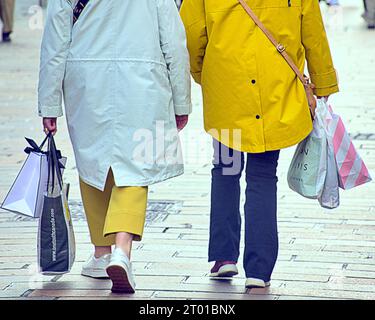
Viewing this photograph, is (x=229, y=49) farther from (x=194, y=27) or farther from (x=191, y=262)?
(x=191, y=262)

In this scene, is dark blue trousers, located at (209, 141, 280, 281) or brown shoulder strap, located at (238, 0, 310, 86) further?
dark blue trousers, located at (209, 141, 280, 281)

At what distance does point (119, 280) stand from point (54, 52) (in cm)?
107

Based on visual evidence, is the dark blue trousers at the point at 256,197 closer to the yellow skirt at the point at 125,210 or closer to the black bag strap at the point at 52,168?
the yellow skirt at the point at 125,210

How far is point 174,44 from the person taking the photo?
5.47 metres

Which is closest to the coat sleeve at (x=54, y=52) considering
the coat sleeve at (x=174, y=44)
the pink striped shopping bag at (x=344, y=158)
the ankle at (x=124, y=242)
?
the coat sleeve at (x=174, y=44)

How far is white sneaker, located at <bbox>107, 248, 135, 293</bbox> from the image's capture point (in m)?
5.26

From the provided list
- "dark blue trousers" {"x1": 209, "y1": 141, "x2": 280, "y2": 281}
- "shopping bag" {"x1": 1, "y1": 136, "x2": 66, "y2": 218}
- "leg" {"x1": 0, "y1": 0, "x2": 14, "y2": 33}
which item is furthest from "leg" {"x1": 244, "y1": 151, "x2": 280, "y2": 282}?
"leg" {"x1": 0, "y1": 0, "x2": 14, "y2": 33}

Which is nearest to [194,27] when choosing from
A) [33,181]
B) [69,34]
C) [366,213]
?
[69,34]

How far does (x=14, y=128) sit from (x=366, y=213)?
13.8 feet

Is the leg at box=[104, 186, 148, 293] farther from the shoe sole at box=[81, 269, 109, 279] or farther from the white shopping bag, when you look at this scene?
the white shopping bag

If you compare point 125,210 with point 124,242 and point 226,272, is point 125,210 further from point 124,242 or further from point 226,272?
point 226,272

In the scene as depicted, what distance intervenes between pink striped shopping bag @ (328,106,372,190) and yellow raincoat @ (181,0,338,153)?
217mm

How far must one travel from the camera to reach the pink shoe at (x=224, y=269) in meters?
5.81

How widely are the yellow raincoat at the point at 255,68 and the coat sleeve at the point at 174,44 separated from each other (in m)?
0.13
